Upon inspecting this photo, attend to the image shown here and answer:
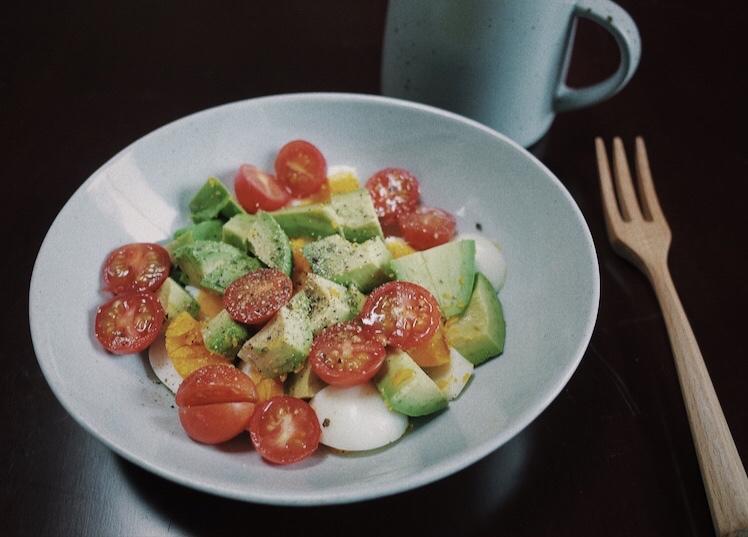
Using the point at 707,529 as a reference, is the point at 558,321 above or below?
above

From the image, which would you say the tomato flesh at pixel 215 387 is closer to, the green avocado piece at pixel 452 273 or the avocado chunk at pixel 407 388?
the avocado chunk at pixel 407 388

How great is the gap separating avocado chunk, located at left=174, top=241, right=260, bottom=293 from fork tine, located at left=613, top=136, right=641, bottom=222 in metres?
0.78

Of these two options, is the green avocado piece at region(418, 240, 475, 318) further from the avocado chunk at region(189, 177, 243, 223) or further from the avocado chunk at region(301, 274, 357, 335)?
the avocado chunk at region(189, 177, 243, 223)

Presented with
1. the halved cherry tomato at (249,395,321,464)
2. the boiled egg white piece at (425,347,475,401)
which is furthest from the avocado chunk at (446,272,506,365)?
the halved cherry tomato at (249,395,321,464)

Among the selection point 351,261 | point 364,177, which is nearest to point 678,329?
point 351,261

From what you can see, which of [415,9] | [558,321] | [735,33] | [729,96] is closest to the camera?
[558,321]

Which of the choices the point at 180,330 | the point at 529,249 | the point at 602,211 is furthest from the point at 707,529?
the point at 180,330

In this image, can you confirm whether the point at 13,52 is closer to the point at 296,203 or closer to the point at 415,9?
the point at 296,203

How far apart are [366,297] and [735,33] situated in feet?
5.28

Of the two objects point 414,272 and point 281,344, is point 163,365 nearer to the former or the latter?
A: point 281,344

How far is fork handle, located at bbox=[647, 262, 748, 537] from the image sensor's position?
961 mm

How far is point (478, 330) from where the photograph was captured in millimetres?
1154

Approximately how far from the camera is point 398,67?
61.5 inches

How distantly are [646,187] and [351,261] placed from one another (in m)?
0.72
